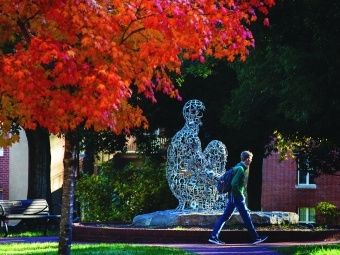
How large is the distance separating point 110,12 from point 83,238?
26.9ft

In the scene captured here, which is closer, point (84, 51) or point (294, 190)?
point (84, 51)

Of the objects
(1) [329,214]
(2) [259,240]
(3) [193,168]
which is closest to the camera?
(2) [259,240]

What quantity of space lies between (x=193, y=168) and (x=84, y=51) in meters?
9.49

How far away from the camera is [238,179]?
19.1 meters

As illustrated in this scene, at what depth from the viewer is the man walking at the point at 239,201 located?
19.2 m

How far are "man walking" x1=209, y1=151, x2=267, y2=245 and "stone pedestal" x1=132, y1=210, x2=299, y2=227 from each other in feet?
7.95

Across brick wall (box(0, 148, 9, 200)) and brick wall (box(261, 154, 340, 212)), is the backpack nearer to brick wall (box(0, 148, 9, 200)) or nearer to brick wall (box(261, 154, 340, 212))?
brick wall (box(0, 148, 9, 200))

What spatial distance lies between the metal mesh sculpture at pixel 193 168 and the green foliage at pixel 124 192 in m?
8.90

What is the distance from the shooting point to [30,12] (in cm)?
1398

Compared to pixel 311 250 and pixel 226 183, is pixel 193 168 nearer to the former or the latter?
pixel 226 183

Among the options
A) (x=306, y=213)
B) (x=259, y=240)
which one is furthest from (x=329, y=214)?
(x=259, y=240)

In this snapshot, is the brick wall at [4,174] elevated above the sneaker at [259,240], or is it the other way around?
the brick wall at [4,174]

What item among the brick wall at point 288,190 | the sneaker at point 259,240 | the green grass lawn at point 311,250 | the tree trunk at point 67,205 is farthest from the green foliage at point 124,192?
the tree trunk at point 67,205

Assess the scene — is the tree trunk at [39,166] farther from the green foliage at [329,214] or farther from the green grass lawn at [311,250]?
the green grass lawn at [311,250]
